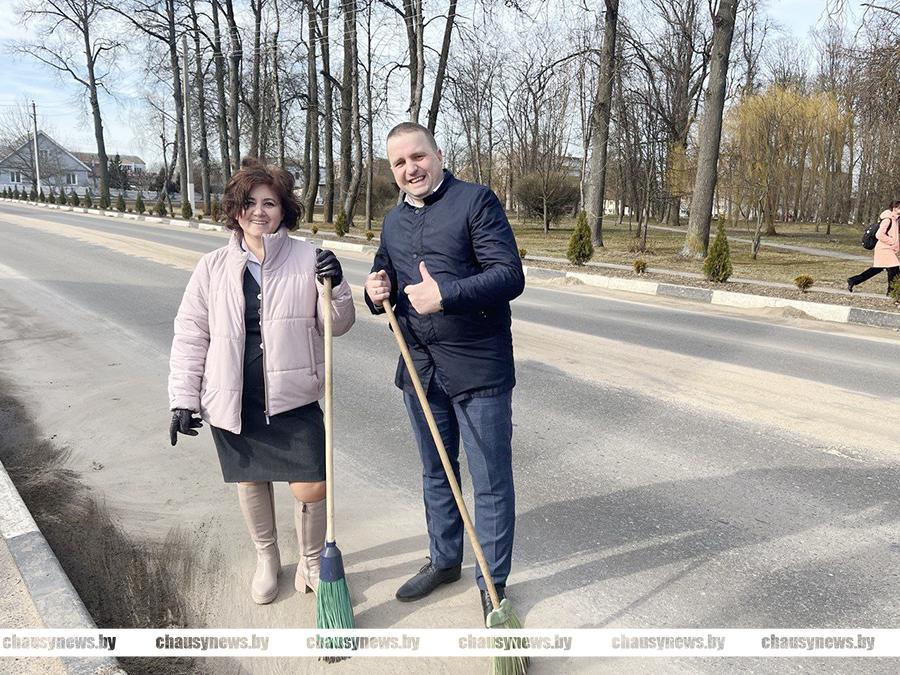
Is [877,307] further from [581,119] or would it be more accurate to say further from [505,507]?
[581,119]

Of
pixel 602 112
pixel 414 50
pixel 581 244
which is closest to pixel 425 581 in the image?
pixel 581 244

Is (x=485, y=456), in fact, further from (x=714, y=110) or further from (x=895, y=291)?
(x=714, y=110)

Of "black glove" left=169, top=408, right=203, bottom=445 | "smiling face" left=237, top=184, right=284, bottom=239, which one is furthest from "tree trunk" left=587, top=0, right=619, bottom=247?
"black glove" left=169, top=408, right=203, bottom=445

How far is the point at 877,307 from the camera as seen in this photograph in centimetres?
1064

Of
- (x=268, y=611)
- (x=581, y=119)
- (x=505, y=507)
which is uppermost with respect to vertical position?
(x=581, y=119)

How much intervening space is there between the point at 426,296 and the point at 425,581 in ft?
4.17

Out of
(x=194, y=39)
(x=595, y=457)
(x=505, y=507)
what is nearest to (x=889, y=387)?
(x=595, y=457)

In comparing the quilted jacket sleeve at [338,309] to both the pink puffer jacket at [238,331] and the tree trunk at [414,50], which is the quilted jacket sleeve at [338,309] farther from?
the tree trunk at [414,50]

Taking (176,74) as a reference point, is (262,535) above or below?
below

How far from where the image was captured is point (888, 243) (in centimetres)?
1123

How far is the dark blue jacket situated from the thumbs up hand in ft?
0.09

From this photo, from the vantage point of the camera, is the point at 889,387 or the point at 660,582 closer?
the point at 660,582

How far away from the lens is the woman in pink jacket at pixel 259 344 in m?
2.66

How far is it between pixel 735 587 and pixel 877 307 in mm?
9660
